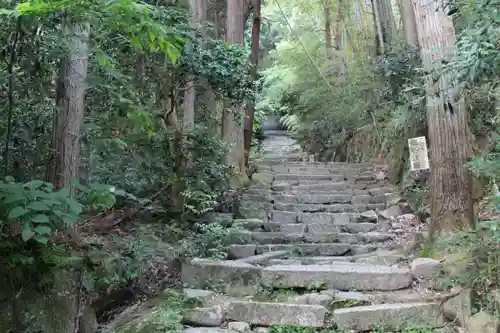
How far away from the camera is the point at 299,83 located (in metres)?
14.6

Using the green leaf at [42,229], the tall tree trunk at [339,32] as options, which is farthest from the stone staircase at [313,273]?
the tall tree trunk at [339,32]

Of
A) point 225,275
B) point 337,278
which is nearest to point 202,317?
point 225,275

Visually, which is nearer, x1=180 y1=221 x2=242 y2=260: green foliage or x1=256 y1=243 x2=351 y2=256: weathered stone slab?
x1=180 y1=221 x2=242 y2=260: green foliage

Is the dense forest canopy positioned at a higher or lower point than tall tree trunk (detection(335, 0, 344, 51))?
lower

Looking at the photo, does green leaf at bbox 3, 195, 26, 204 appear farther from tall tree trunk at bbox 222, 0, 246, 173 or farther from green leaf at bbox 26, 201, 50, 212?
tall tree trunk at bbox 222, 0, 246, 173

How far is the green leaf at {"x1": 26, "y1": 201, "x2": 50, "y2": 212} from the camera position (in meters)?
2.81

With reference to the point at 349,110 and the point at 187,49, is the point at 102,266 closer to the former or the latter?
the point at 187,49

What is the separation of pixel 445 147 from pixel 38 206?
410cm

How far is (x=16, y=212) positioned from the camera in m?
2.74

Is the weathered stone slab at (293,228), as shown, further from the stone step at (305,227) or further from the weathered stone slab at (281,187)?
the weathered stone slab at (281,187)

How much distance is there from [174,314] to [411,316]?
2.05 m

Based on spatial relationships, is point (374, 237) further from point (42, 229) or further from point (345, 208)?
point (42, 229)

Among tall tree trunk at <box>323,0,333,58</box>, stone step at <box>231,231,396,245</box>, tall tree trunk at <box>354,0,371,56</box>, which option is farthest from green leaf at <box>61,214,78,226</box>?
tall tree trunk at <box>323,0,333,58</box>

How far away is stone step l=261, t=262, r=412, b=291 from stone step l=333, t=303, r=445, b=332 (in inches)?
24.5
